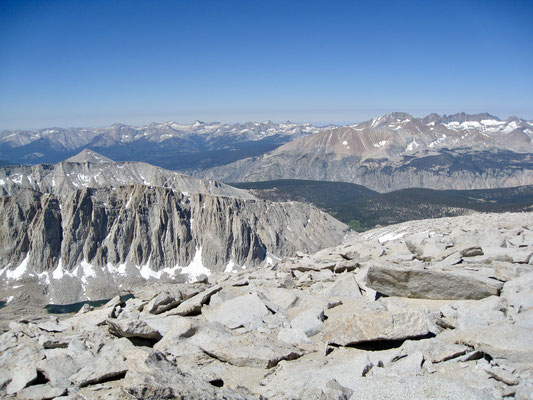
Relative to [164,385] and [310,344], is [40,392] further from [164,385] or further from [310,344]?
[310,344]

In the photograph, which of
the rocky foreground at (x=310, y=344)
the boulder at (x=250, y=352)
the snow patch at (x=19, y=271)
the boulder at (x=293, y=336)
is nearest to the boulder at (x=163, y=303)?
the rocky foreground at (x=310, y=344)

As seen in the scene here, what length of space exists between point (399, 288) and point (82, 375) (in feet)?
37.1

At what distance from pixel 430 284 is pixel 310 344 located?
5563 millimetres

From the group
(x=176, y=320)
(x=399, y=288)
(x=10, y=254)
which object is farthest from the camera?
(x=10, y=254)

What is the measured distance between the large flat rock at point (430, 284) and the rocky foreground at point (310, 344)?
0.13ft

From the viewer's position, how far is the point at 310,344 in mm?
11648

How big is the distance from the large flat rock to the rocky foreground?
0.04 m

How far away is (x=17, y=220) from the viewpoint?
573 ft

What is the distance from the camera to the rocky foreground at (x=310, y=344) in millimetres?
7910

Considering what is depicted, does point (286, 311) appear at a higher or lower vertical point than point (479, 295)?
lower

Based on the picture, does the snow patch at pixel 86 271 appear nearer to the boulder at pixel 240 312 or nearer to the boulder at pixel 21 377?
the boulder at pixel 240 312

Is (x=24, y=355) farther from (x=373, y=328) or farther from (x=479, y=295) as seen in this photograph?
(x=479, y=295)

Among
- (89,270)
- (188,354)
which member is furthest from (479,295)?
(89,270)

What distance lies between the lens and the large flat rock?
1336 cm
